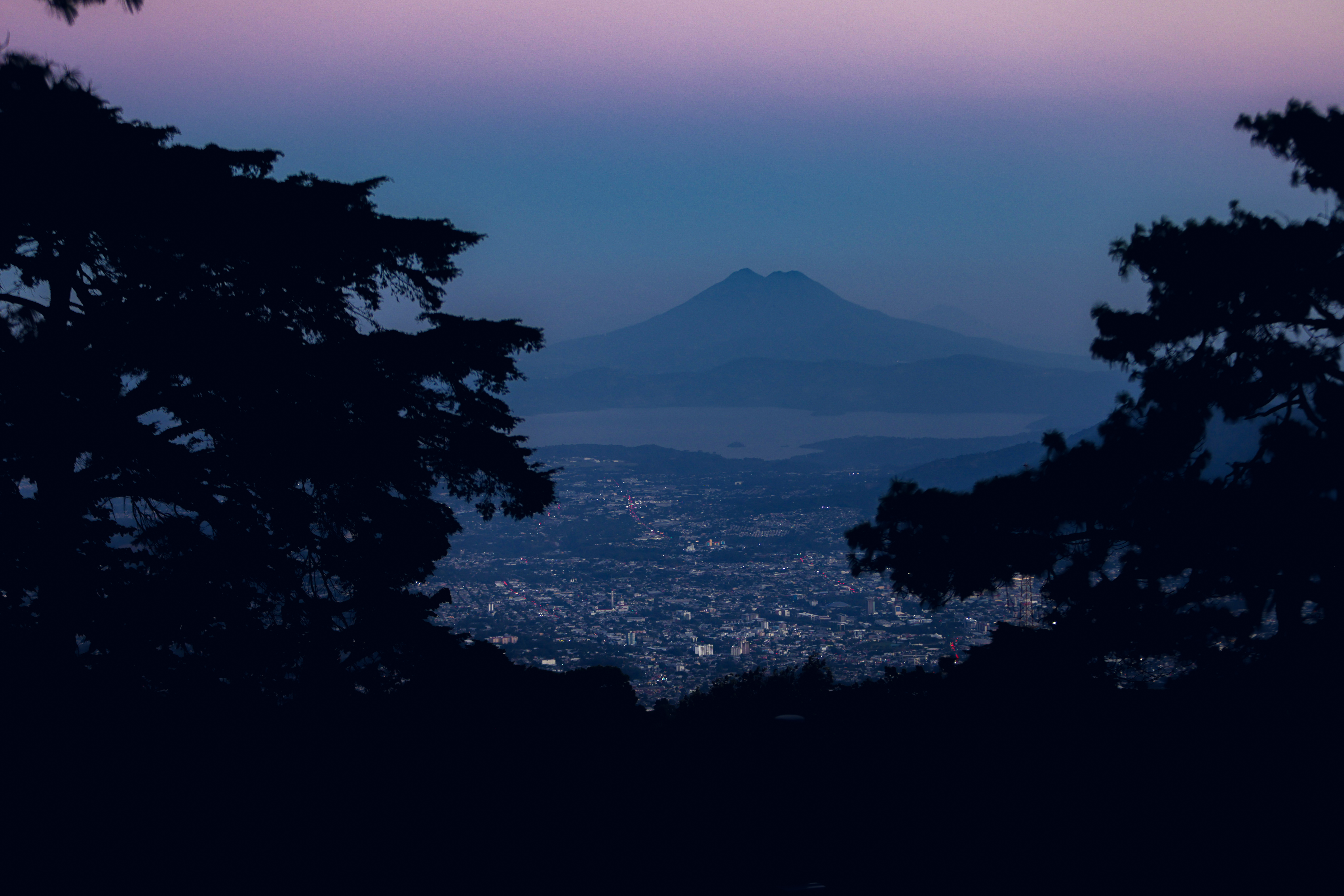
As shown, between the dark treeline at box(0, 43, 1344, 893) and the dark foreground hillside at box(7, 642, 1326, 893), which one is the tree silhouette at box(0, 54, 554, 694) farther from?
the dark foreground hillside at box(7, 642, 1326, 893)

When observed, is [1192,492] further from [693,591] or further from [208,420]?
[693,591]

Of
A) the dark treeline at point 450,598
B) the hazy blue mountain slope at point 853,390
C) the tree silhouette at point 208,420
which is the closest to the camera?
the dark treeline at point 450,598

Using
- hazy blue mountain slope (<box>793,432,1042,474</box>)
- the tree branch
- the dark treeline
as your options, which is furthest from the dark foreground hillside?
hazy blue mountain slope (<box>793,432,1042,474</box>)

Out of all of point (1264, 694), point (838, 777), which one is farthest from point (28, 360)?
point (1264, 694)

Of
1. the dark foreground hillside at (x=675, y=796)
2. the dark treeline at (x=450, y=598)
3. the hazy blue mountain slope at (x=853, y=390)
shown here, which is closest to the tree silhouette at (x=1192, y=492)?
the dark treeline at (x=450, y=598)

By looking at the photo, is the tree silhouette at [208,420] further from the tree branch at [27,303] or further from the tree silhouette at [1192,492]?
the tree silhouette at [1192,492]

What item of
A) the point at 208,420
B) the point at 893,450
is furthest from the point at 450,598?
the point at 893,450

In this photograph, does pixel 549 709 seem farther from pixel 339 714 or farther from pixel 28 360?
pixel 28 360
